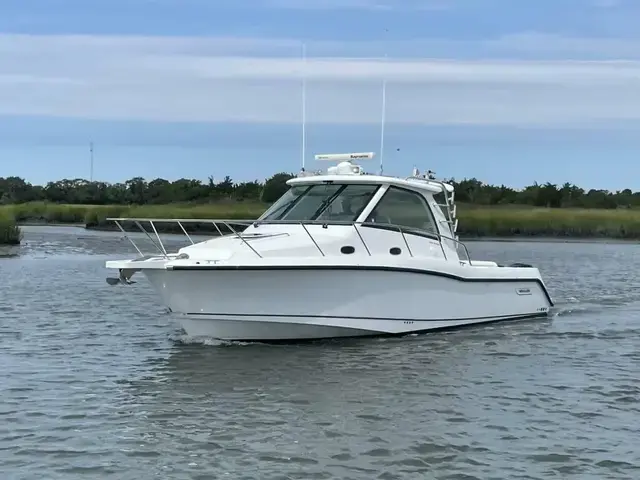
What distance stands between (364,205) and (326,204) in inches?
23.9

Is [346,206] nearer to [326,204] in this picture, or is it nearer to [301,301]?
[326,204]

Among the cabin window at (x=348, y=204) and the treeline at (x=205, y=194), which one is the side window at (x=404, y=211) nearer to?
the cabin window at (x=348, y=204)

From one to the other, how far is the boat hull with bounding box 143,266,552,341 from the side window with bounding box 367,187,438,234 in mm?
1068

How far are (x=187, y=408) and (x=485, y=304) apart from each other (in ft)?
23.3

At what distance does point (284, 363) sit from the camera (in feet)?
42.5

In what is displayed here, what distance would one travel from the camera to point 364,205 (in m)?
15.0

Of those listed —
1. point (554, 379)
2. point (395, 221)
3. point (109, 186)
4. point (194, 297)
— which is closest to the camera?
point (554, 379)

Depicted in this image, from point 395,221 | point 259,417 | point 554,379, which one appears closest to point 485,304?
point 395,221

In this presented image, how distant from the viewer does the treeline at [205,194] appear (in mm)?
63469

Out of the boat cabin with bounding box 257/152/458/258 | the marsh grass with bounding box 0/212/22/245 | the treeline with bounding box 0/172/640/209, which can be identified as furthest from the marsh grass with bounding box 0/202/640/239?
the boat cabin with bounding box 257/152/458/258

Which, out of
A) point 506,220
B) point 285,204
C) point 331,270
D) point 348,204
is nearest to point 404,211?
point 348,204

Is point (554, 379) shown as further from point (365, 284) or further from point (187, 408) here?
point (187, 408)

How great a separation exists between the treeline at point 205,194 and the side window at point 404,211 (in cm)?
3089

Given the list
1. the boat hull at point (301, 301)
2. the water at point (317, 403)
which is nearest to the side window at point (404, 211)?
the boat hull at point (301, 301)
